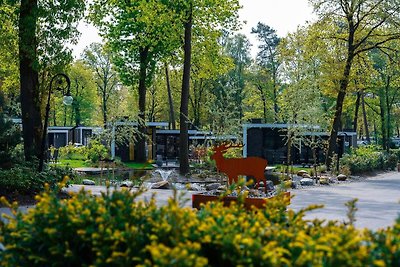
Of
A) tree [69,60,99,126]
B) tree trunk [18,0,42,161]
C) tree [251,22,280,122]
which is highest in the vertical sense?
tree [251,22,280,122]

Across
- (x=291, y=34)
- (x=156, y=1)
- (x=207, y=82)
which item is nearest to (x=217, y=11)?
(x=156, y=1)

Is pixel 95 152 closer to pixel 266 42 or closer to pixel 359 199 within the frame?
pixel 359 199

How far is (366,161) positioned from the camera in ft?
83.7

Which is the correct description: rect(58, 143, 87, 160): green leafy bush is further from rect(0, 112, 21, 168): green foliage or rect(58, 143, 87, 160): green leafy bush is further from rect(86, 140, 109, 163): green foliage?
rect(0, 112, 21, 168): green foliage

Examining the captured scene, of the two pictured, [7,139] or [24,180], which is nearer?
[24,180]

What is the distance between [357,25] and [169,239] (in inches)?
937

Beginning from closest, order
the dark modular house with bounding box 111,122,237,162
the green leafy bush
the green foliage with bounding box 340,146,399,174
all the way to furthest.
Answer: the green foliage with bounding box 340,146,399,174
the green leafy bush
the dark modular house with bounding box 111,122,237,162

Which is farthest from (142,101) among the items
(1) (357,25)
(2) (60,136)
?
(2) (60,136)

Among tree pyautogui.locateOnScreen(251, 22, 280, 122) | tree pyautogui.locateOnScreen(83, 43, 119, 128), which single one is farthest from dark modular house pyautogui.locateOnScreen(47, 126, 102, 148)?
tree pyautogui.locateOnScreen(251, 22, 280, 122)

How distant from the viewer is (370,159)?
26.1m

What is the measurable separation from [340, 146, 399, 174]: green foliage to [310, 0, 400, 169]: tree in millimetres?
1149

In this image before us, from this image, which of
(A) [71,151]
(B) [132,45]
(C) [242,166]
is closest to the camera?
(C) [242,166]

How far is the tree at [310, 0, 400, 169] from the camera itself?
2519cm

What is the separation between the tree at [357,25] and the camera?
82.6 feet
